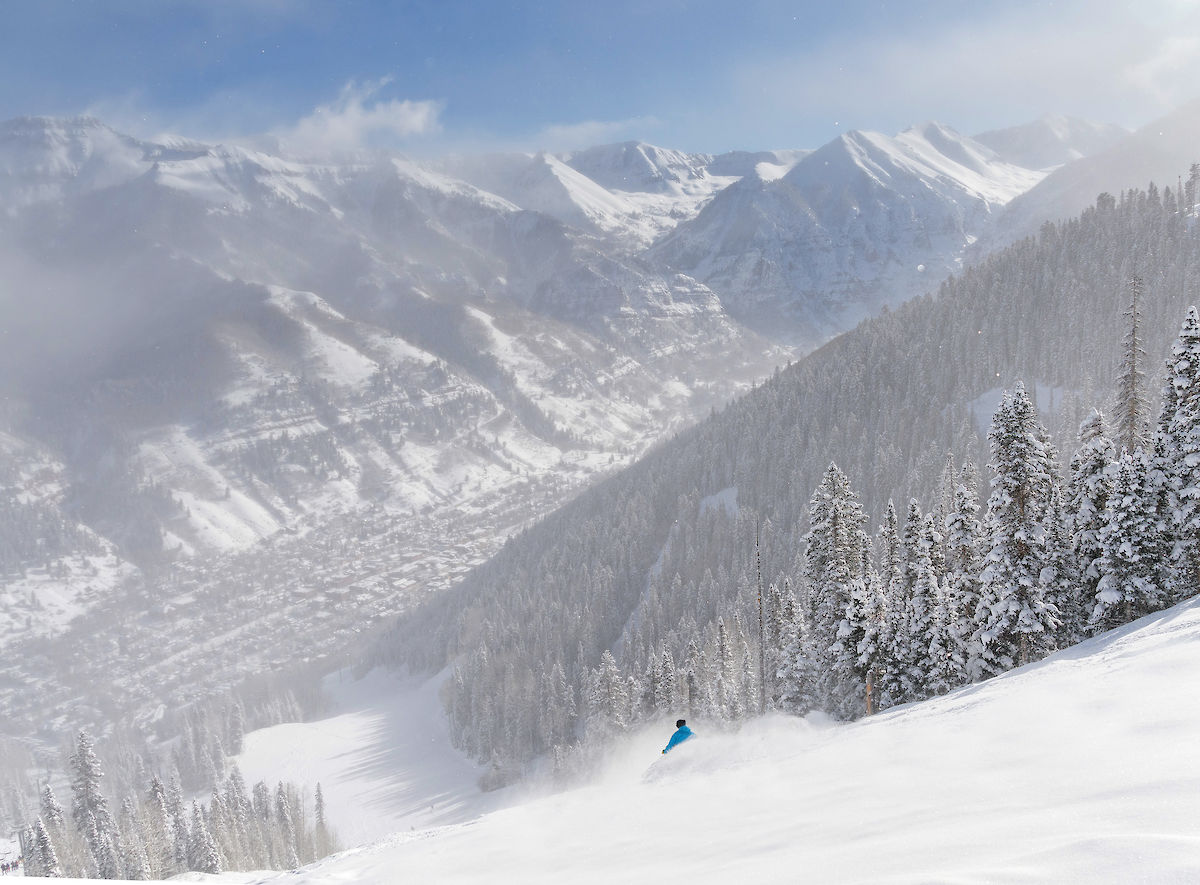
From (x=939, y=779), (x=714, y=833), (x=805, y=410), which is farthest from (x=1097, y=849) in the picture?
(x=805, y=410)

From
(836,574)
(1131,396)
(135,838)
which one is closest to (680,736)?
(836,574)

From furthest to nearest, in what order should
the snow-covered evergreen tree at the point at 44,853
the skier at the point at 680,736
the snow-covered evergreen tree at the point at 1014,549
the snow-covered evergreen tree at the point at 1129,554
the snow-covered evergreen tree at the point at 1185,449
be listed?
1. the snow-covered evergreen tree at the point at 44,853
2. the snow-covered evergreen tree at the point at 1014,549
3. the snow-covered evergreen tree at the point at 1129,554
4. the snow-covered evergreen tree at the point at 1185,449
5. the skier at the point at 680,736

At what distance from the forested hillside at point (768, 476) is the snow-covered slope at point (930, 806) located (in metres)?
57.3

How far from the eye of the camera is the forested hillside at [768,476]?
333ft

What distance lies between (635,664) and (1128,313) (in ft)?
242

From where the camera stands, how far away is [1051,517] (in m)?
31.9

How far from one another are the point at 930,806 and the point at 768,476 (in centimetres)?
13022

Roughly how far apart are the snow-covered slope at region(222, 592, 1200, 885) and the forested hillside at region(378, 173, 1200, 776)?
5733 cm

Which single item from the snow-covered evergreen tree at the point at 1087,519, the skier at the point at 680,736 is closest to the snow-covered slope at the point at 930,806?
the skier at the point at 680,736

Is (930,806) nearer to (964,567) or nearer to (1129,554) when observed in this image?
(1129,554)

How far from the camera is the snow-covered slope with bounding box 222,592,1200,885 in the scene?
500 centimetres

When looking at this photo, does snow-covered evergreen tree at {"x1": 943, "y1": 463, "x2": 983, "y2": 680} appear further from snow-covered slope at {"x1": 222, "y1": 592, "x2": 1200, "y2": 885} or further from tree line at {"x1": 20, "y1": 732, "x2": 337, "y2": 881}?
tree line at {"x1": 20, "y1": 732, "x2": 337, "y2": 881}

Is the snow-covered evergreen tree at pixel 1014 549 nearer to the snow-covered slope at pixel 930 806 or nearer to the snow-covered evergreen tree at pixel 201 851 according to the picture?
the snow-covered slope at pixel 930 806

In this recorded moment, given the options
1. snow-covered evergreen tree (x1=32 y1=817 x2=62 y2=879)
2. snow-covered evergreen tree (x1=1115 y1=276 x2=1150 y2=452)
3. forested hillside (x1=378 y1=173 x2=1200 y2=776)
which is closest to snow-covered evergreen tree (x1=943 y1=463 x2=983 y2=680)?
snow-covered evergreen tree (x1=1115 y1=276 x2=1150 y2=452)
